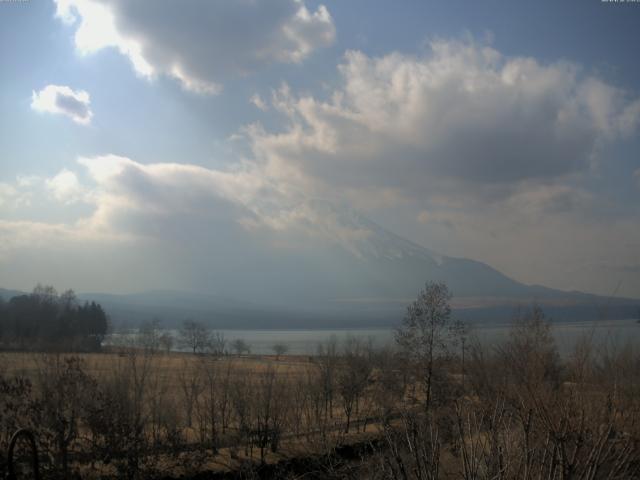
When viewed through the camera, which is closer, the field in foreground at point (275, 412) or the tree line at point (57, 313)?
the field in foreground at point (275, 412)

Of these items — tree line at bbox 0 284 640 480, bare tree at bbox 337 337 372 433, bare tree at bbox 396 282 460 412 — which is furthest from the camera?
bare tree at bbox 396 282 460 412

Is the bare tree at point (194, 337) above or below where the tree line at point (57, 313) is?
below

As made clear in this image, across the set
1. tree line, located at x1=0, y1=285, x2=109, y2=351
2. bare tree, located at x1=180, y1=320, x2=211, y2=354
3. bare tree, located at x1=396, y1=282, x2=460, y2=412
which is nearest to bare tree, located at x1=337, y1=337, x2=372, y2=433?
bare tree, located at x1=396, y1=282, x2=460, y2=412

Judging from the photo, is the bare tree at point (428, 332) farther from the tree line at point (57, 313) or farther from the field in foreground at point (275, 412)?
the tree line at point (57, 313)

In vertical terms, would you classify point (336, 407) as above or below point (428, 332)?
below

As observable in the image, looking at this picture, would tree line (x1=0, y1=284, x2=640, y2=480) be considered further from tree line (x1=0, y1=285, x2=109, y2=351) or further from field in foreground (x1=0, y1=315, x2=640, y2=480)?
tree line (x1=0, y1=285, x2=109, y2=351)

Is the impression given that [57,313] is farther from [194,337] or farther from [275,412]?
[275,412]

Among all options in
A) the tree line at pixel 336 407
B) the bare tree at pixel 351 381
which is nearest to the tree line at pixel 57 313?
the bare tree at pixel 351 381

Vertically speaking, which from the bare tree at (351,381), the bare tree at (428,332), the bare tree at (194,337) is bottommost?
the bare tree at (194,337)

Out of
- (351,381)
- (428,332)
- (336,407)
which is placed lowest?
(336,407)

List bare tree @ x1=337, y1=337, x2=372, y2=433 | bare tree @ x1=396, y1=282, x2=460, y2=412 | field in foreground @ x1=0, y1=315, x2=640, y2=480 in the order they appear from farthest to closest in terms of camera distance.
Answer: bare tree @ x1=396, y1=282, x2=460, y2=412 < bare tree @ x1=337, y1=337, x2=372, y2=433 < field in foreground @ x1=0, y1=315, x2=640, y2=480

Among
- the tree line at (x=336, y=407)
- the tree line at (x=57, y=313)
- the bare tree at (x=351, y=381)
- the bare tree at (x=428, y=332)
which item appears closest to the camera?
the tree line at (x=336, y=407)

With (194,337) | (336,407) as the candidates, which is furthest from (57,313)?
(336,407)

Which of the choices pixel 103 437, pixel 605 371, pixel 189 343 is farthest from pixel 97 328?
pixel 605 371
